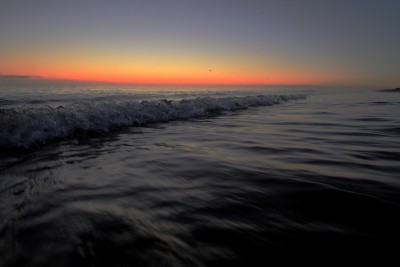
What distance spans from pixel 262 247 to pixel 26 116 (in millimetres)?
7334

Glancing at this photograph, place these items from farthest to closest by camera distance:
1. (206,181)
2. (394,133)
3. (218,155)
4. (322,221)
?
(394,133), (218,155), (206,181), (322,221)

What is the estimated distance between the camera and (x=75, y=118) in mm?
8523

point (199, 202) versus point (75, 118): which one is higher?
point (75, 118)

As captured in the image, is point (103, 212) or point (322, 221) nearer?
point (322, 221)

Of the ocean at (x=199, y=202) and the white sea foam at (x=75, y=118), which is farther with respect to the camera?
the white sea foam at (x=75, y=118)

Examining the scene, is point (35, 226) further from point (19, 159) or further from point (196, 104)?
point (196, 104)

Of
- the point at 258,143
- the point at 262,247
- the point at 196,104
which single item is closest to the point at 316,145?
the point at 258,143

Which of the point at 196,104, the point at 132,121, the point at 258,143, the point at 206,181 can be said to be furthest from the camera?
the point at 196,104

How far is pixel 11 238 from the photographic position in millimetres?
2318

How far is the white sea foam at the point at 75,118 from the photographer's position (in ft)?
22.2

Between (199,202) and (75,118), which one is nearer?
(199,202)

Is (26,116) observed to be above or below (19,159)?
above

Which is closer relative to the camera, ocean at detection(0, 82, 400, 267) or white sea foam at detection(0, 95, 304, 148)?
ocean at detection(0, 82, 400, 267)

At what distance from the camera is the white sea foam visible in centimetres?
676
